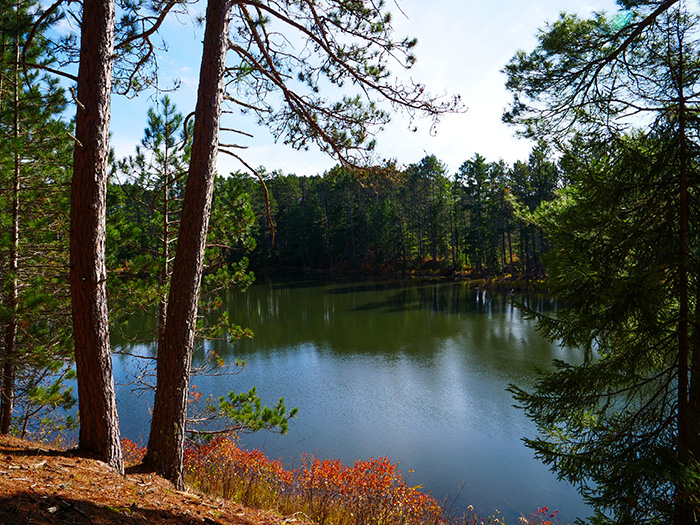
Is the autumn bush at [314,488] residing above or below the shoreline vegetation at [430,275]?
below

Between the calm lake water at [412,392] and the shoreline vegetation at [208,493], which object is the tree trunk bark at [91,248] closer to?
the shoreline vegetation at [208,493]

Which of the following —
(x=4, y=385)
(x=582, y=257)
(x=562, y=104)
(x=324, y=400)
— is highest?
(x=562, y=104)

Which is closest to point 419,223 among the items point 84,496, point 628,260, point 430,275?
point 430,275

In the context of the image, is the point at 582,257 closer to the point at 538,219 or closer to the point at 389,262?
the point at 538,219

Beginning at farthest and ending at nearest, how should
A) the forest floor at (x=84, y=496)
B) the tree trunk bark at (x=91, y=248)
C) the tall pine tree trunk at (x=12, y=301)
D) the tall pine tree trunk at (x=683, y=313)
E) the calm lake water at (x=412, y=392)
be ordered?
the calm lake water at (x=412, y=392)
the tall pine tree trunk at (x=12, y=301)
the tall pine tree trunk at (x=683, y=313)
the tree trunk bark at (x=91, y=248)
the forest floor at (x=84, y=496)

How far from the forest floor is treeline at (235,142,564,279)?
24.1 m

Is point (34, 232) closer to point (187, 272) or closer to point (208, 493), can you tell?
point (187, 272)

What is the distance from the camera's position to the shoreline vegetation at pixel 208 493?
7.72ft

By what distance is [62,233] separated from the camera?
5.63m

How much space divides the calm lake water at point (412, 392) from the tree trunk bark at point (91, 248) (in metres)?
5.23

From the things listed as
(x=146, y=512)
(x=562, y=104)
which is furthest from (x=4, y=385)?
(x=562, y=104)

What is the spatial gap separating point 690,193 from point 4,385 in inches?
296

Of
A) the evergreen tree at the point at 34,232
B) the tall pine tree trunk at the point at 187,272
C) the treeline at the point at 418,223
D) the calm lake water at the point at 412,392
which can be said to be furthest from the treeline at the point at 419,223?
the tall pine tree trunk at the point at 187,272

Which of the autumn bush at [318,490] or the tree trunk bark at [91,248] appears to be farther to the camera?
the autumn bush at [318,490]
